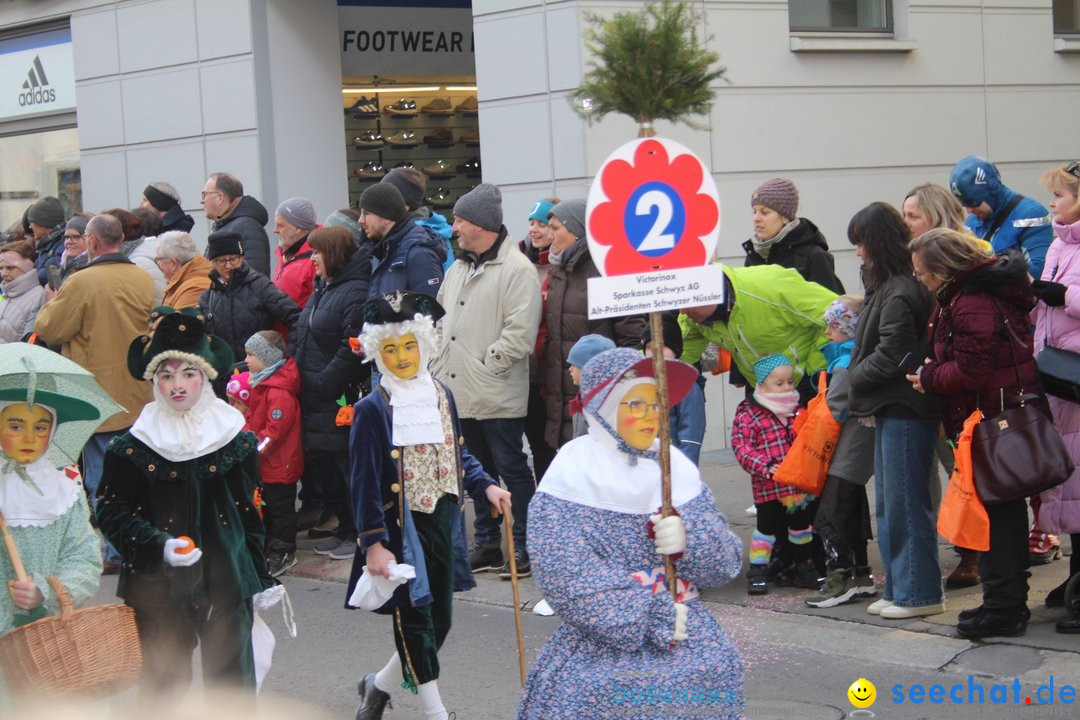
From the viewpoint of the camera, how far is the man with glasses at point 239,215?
1077cm

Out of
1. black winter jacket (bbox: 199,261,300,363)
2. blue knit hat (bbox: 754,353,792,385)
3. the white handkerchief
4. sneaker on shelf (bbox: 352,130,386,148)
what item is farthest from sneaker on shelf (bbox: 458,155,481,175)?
the white handkerchief

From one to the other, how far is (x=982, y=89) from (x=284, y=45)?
6290 mm

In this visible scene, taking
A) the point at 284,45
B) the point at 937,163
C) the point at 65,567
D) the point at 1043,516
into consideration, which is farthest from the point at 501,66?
the point at 65,567

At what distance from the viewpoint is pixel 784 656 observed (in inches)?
263

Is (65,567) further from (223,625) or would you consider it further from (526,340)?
(526,340)

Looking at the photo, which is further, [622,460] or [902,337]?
[902,337]

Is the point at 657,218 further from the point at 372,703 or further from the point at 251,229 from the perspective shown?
the point at 251,229

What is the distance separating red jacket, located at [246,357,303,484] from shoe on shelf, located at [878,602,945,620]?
388 cm

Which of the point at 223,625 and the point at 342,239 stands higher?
the point at 342,239

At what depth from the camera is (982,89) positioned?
1252cm

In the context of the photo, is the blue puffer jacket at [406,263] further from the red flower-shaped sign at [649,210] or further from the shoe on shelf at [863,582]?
the red flower-shaped sign at [649,210]

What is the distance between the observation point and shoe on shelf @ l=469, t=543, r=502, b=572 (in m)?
8.60

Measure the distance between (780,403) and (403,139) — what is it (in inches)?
316

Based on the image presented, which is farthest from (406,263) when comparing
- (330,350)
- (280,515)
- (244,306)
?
(280,515)
